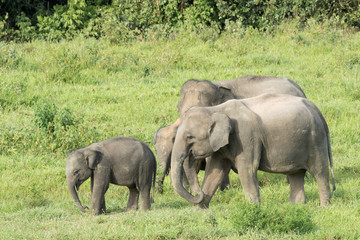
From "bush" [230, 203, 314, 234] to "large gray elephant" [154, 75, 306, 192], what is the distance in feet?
5.31

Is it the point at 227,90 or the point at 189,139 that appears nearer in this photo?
the point at 189,139

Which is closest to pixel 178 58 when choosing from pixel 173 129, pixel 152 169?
pixel 173 129

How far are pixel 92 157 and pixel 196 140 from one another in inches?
48.1

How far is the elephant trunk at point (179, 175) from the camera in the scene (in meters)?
7.68

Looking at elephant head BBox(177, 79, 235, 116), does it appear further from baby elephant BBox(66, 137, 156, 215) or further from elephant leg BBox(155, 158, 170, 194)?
baby elephant BBox(66, 137, 156, 215)

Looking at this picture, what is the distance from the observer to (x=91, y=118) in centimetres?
1241

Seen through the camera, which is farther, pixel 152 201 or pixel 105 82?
pixel 105 82

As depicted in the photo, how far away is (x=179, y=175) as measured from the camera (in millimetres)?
7703

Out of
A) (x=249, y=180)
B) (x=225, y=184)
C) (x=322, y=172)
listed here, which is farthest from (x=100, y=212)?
(x=322, y=172)

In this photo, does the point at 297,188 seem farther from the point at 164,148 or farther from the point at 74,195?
the point at 74,195

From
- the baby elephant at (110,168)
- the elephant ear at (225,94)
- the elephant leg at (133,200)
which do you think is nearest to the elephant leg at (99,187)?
the baby elephant at (110,168)

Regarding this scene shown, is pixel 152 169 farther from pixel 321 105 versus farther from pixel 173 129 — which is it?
pixel 321 105

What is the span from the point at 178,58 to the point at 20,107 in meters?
4.57

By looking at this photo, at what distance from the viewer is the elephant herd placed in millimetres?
7742
